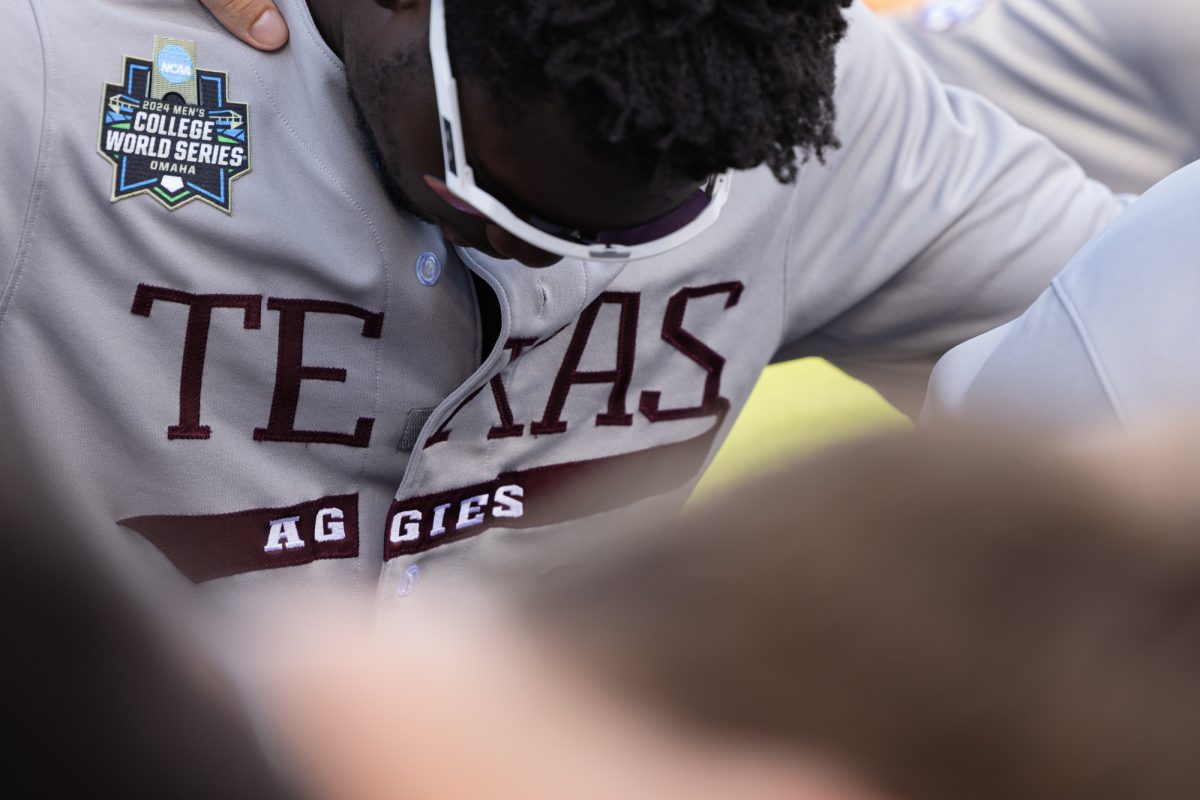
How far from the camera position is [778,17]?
0.91 m

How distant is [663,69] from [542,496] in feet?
2.24

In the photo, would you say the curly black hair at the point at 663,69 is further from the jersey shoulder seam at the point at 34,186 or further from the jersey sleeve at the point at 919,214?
the jersey sleeve at the point at 919,214

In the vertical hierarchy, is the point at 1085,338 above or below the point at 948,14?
below

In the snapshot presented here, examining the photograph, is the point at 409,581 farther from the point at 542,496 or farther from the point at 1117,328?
the point at 1117,328

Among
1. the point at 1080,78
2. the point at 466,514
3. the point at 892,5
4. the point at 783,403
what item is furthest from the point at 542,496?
the point at 892,5

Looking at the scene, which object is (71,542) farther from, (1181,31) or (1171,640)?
(1181,31)

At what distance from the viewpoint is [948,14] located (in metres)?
2.94

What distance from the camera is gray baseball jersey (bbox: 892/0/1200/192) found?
109 inches

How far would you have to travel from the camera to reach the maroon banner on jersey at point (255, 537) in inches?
48.9

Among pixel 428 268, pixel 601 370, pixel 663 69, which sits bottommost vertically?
pixel 601 370

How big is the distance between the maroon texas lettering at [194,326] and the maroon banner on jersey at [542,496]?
0.24 metres

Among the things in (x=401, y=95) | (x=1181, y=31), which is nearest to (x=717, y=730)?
(x=401, y=95)

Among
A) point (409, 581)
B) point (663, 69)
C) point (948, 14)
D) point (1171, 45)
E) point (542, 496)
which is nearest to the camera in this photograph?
point (663, 69)

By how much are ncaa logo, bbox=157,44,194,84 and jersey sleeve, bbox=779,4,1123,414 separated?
71 cm
